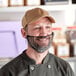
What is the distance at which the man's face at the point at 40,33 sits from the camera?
3.93 feet

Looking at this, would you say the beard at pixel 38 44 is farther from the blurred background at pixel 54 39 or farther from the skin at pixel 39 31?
the blurred background at pixel 54 39

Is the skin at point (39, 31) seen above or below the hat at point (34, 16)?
below

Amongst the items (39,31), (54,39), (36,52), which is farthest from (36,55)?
(54,39)

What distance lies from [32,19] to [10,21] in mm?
656

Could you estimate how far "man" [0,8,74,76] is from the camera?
1.20m

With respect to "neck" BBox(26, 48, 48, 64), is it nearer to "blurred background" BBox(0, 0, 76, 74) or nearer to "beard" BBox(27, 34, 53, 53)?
"beard" BBox(27, 34, 53, 53)

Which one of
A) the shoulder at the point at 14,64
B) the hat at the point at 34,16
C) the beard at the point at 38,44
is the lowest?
the shoulder at the point at 14,64

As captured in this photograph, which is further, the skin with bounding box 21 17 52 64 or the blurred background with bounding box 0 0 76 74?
the blurred background with bounding box 0 0 76 74

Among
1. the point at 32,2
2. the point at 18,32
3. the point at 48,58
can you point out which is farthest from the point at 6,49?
the point at 48,58

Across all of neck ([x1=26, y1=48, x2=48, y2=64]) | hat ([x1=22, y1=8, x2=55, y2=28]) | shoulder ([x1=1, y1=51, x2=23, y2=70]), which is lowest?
shoulder ([x1=1, y1=51, x2=23, y2=70])

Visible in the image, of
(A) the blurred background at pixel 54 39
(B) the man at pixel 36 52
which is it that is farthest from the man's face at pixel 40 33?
(A) the blurred background at pixel 54 39

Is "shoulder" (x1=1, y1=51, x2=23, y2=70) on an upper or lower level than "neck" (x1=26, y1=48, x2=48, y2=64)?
lower

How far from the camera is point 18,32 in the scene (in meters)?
1.79

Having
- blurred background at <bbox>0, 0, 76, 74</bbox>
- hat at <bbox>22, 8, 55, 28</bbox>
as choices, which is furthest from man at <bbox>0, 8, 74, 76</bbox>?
blurred background at <bbox>0, 0, 76, 74</bbox>
